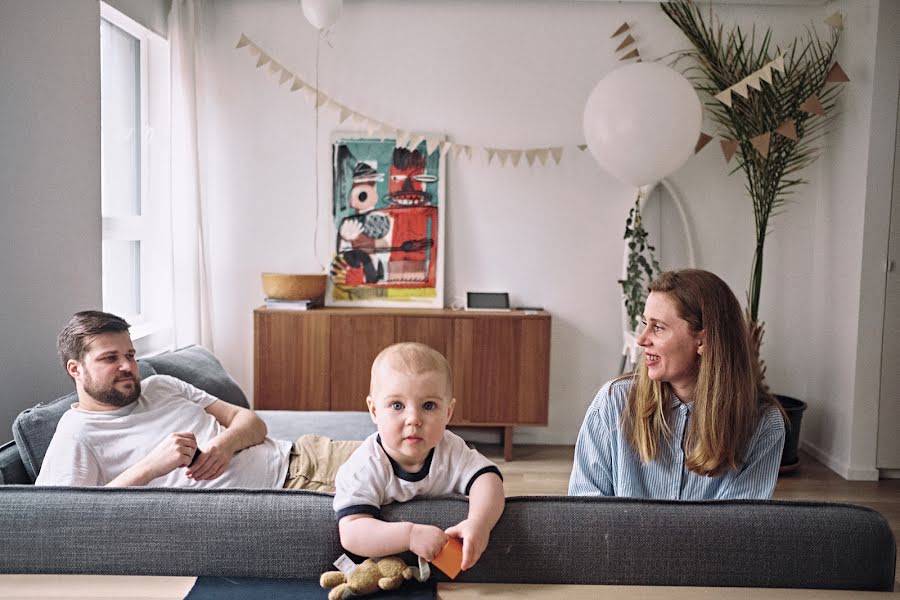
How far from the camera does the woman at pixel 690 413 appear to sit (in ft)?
5.91

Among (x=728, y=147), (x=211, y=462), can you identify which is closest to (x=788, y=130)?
(x=728, y=147)

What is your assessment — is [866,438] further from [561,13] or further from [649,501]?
[649,501]

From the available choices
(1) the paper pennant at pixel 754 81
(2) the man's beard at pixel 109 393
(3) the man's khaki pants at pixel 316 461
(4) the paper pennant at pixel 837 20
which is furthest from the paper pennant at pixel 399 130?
(2) the man's beard at pixel 109 393

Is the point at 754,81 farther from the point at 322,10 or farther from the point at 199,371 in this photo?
the point at 199,371

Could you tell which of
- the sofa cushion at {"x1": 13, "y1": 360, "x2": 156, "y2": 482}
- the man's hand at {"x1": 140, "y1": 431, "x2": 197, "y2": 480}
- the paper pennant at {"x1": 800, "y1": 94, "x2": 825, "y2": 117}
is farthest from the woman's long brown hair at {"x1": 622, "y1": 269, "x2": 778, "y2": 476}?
the paper pennant at {"x1": 800, "y1": 94, "x2": 825, "y2": 117}

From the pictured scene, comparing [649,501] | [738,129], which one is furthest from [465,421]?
[649,501]

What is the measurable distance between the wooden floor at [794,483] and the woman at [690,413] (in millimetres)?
1828

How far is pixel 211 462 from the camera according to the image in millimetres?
2230

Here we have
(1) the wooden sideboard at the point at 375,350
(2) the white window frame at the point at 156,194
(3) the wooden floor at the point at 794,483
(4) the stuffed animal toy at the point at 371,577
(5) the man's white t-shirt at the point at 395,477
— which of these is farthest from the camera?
(1) the wooden sideboard at the point at 375,350

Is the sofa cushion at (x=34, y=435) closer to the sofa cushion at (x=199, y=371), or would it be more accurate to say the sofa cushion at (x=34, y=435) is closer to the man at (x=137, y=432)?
the man at (x=137, y=432)

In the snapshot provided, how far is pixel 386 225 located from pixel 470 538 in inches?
139

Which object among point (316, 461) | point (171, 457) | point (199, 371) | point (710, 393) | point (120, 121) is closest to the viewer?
point (710, 393)

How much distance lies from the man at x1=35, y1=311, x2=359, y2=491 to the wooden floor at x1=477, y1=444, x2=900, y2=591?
154cm

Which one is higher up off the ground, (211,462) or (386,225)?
(386,225)
